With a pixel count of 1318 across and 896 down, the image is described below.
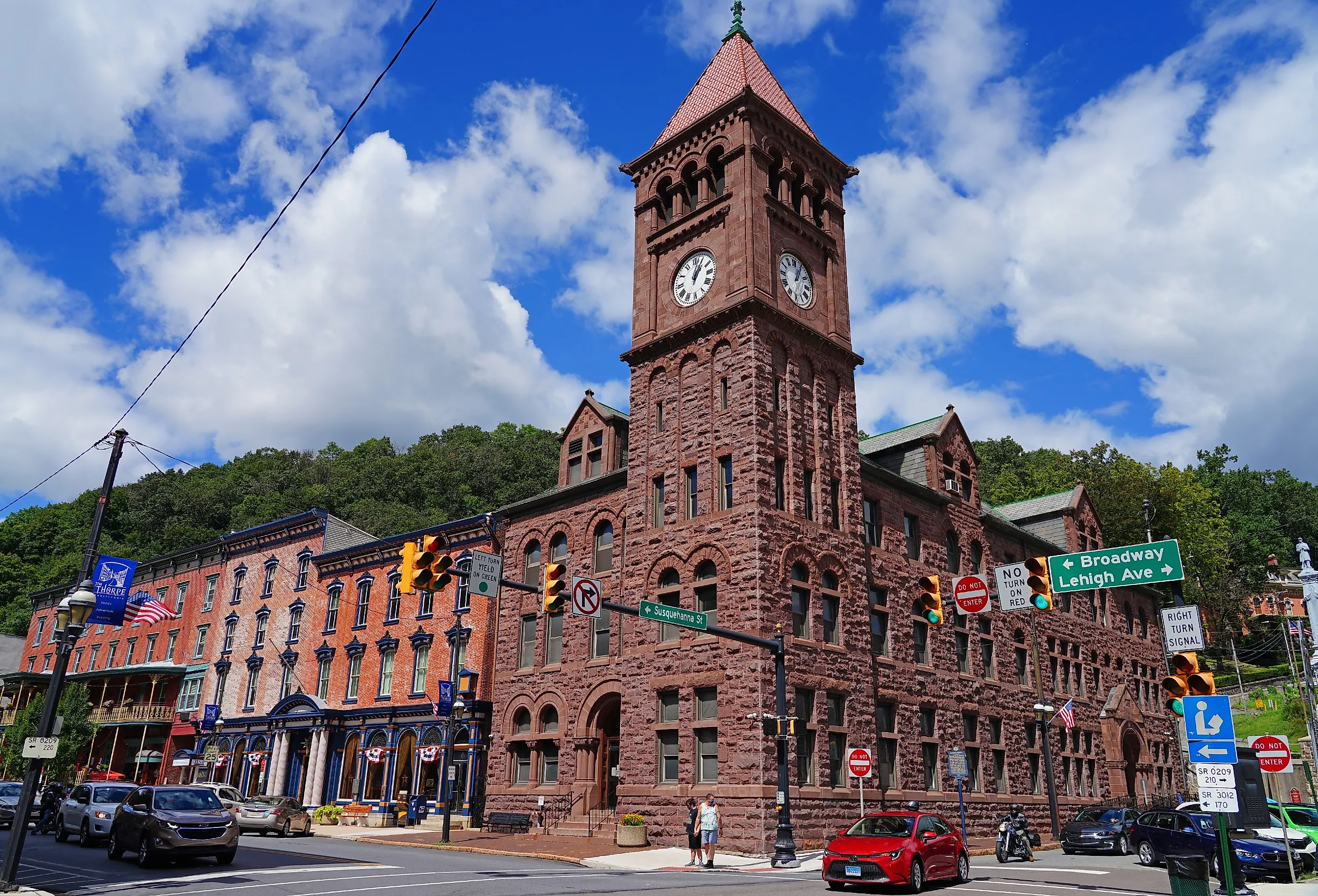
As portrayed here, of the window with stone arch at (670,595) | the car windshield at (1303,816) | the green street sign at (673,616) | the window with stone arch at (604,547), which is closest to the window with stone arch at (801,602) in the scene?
the window with stone arch at (670,595)

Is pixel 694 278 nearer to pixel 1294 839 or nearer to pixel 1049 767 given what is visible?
pixel 1049 767

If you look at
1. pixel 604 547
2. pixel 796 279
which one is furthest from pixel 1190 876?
pixel 796 279

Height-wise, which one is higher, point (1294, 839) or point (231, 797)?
point (1294, 839)

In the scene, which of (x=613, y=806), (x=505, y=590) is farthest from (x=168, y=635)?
(x=613, y=806)

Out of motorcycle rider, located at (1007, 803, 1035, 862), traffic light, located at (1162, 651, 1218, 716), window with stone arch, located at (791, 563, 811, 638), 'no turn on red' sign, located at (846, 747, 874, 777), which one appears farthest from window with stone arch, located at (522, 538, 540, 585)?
traffic light, located at (1162, 651, 1218, 716)

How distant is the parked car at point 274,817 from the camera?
103ft

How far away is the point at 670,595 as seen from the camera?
31688mm

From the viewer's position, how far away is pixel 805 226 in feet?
119

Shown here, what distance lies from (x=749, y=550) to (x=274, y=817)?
18.5 meters

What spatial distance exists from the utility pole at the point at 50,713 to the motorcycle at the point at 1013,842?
23769mm

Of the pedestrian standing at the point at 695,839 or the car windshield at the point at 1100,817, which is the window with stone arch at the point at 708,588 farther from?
the car windshield at the point at 1100,817

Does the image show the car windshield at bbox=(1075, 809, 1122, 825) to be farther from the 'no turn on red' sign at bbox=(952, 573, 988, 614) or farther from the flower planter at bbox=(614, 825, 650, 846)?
the 'no turn on red' sign at bbox=(952, 573, 988, 614)

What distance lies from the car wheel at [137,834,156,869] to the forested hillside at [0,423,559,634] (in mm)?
58545

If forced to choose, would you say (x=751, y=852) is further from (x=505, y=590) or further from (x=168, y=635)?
(x=168, y=635)
